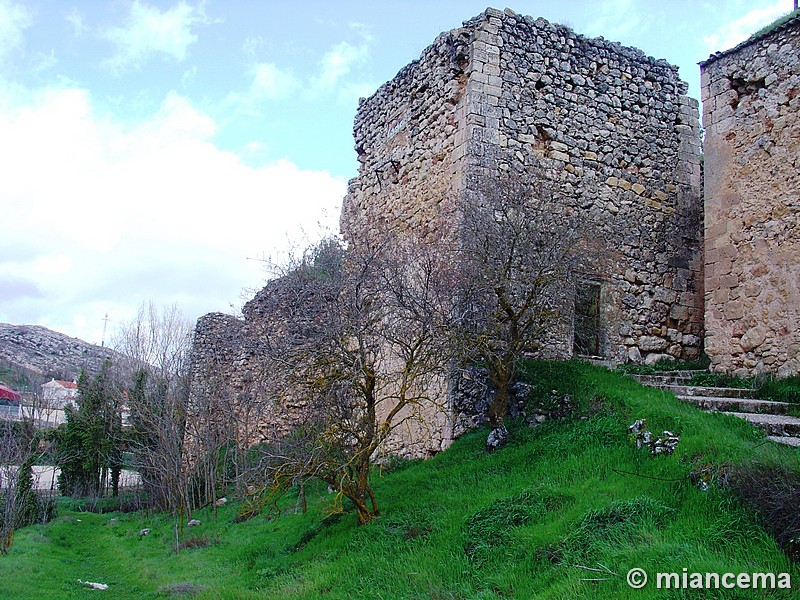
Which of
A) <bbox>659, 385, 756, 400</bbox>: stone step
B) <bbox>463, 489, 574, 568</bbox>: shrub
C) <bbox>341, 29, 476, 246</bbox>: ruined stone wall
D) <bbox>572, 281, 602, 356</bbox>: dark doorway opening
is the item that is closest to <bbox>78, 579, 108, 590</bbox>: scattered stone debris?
<bbox>341, 29, 476, 246</bbox>: ruined stone wall

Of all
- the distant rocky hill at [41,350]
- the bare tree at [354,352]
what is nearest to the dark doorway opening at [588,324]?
the bare tree at [354,352]

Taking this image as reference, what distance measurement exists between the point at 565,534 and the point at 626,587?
39.3 inches

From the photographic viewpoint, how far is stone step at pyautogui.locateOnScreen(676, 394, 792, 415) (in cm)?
728

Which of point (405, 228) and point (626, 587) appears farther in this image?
point (405, 228)

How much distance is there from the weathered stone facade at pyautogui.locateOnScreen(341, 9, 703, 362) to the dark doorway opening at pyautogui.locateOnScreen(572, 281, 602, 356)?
0.11 metres

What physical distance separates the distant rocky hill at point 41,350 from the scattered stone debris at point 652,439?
4105 cm

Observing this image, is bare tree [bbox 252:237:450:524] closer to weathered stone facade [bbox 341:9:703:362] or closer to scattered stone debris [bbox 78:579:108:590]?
weathered stone facade [bbox 341:9:703:362]

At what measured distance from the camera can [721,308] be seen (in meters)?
9.69

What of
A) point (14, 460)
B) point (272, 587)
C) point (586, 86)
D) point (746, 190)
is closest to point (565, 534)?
point (272, 587)

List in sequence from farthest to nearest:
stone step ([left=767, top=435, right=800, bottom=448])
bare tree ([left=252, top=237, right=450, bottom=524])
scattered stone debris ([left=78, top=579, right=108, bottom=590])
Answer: scattered stone debris ([left=78, top=579, right=108, bottom=590]), bare tree ([left=252, top=237, right=450, bottom=524]), stone step ([left=767, top=435, right=800, bottom=448])

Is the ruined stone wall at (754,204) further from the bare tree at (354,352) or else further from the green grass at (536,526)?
the bare tree at (354,352)

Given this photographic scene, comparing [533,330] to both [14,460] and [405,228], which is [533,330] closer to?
[405,228]

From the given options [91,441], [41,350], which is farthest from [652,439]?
[41,350]

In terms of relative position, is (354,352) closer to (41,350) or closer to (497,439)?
(497,439)
